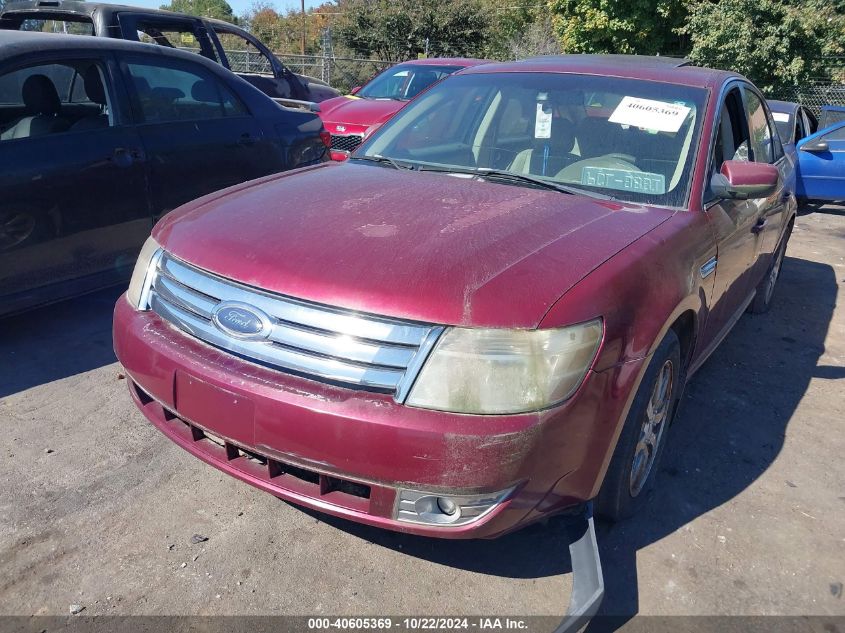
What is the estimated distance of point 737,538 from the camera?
2723 mm

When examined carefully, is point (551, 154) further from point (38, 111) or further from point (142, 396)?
point (38, 111)

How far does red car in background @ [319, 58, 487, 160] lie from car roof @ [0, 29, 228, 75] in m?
3.46

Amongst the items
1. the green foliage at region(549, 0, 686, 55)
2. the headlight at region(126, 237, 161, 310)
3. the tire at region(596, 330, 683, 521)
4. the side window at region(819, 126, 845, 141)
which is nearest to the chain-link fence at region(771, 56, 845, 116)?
the green foliage at region(549, 0, 686, 55)

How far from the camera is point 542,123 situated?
3.33 meters

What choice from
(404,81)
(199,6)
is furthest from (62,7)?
(199,6)

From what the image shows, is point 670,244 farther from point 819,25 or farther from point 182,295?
point 819,25

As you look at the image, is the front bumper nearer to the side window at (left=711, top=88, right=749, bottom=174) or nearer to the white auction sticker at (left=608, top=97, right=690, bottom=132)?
the white auction sticker at (left=608, top=97, right=690, bottom=132)

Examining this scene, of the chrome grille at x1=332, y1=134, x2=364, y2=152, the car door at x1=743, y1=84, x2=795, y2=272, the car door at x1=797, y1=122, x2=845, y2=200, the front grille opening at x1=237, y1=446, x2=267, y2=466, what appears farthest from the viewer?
the car door at x1=797, y1=122, x2=845, y2=200

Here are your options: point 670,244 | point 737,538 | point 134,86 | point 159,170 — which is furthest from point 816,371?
point 134,86

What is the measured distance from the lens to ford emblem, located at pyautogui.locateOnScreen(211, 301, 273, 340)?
2160 millimetres

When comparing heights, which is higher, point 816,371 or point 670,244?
point 670,244

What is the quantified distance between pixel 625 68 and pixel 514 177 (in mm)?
999

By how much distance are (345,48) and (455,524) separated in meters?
28.9

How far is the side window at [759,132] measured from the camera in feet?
12.9
